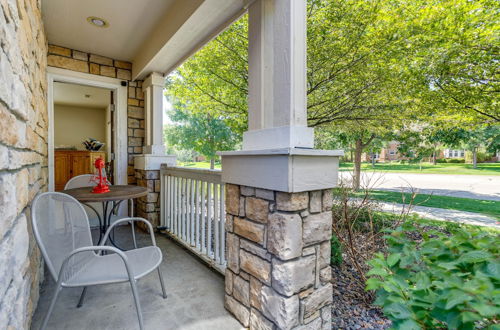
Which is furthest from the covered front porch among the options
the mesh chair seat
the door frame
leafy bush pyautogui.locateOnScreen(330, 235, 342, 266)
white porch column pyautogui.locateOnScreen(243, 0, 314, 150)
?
leafy bush pyautogui.locateOnScreen(330, 235, 342, 266)

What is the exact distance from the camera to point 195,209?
9.06ft

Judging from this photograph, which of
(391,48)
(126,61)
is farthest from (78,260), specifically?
(391,48)

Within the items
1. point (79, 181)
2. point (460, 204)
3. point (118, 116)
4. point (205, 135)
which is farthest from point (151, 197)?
point (460, 204)

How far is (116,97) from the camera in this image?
378 centimetres

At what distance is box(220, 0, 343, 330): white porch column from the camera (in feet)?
4.33

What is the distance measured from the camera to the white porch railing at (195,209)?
2.30m

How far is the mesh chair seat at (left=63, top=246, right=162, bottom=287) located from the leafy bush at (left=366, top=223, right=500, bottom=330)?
1.30 m

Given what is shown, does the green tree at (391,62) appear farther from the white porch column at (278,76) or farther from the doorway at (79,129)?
the doorway at (79,129)

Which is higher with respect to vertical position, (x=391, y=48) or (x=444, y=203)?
(x=391, y=48)

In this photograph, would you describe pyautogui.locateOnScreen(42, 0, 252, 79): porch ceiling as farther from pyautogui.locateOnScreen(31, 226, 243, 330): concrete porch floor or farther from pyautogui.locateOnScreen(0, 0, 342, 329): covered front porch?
pyautogui.locateOnScreen(31, 226, 243, 330): concrete porch floor

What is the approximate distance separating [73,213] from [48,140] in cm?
224

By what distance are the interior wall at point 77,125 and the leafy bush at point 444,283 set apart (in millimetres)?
7146

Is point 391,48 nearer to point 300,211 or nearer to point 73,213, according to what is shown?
point 300,211

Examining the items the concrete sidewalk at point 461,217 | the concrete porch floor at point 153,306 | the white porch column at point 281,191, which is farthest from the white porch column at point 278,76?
the concrete sidewalk at point 461,217
